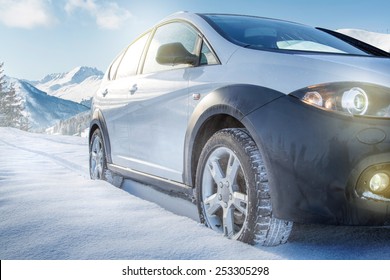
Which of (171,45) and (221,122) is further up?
(171,45)

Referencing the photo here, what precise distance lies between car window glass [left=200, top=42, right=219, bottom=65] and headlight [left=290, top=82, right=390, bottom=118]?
0.87 m

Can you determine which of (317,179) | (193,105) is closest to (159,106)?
(193,105)

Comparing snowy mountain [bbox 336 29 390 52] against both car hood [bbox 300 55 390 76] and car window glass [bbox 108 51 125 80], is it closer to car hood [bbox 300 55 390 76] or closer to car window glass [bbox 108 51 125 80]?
car window glass [bbox 108 51 125 80]

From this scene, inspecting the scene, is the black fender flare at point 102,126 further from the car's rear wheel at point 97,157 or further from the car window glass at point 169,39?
the car window glass at point 169,39

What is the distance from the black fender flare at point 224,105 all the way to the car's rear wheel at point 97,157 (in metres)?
2.11

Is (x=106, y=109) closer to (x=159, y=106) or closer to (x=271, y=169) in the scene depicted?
(x=159, y=106)

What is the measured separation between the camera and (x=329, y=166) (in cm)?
202

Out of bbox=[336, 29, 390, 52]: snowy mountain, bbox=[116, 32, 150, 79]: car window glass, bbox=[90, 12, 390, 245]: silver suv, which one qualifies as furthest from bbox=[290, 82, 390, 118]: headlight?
bbox=[336, 29, 390, 52]: snowy mountain

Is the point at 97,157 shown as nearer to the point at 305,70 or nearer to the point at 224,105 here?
the point at 224,105

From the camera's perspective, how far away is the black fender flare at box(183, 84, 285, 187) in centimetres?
227

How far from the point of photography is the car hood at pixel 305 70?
2123mm

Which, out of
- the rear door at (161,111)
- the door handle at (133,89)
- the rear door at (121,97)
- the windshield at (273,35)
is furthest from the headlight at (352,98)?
the rear door at (121,97)
